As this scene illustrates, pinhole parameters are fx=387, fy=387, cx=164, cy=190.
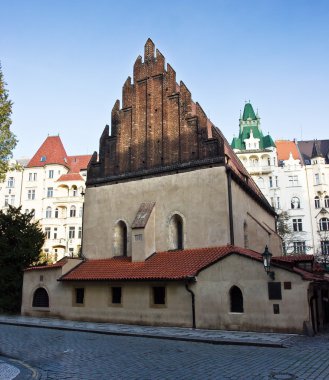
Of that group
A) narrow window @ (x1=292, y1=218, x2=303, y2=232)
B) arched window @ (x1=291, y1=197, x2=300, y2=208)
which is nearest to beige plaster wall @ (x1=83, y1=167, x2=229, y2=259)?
narrow window @ (x1=292, y1=218, x2=303, y2=232)

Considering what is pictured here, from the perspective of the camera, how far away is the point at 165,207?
2098 cm

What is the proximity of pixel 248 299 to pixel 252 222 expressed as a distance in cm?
949

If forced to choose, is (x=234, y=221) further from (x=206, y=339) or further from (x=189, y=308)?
(x=206, y=339)

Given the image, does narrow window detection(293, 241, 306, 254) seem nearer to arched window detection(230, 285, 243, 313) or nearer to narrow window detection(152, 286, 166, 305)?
narrow window detection(152, 286, 166, 305)

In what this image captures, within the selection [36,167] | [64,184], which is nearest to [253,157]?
[64,184]

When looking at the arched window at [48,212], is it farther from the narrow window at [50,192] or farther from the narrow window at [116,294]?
the narrow window at [116,294]

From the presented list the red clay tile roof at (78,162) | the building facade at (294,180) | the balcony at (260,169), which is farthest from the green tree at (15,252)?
the balcony at (260,169)

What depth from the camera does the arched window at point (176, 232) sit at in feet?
67.4

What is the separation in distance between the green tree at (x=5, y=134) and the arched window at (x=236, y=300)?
538 inches

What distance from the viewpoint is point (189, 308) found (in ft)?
55.9

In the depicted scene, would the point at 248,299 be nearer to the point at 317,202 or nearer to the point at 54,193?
the point at 317,202

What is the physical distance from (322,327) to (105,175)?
14.4m

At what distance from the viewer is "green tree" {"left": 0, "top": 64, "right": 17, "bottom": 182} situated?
2088 centimetres

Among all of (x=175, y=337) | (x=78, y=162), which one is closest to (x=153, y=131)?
(x=175, y=337)
